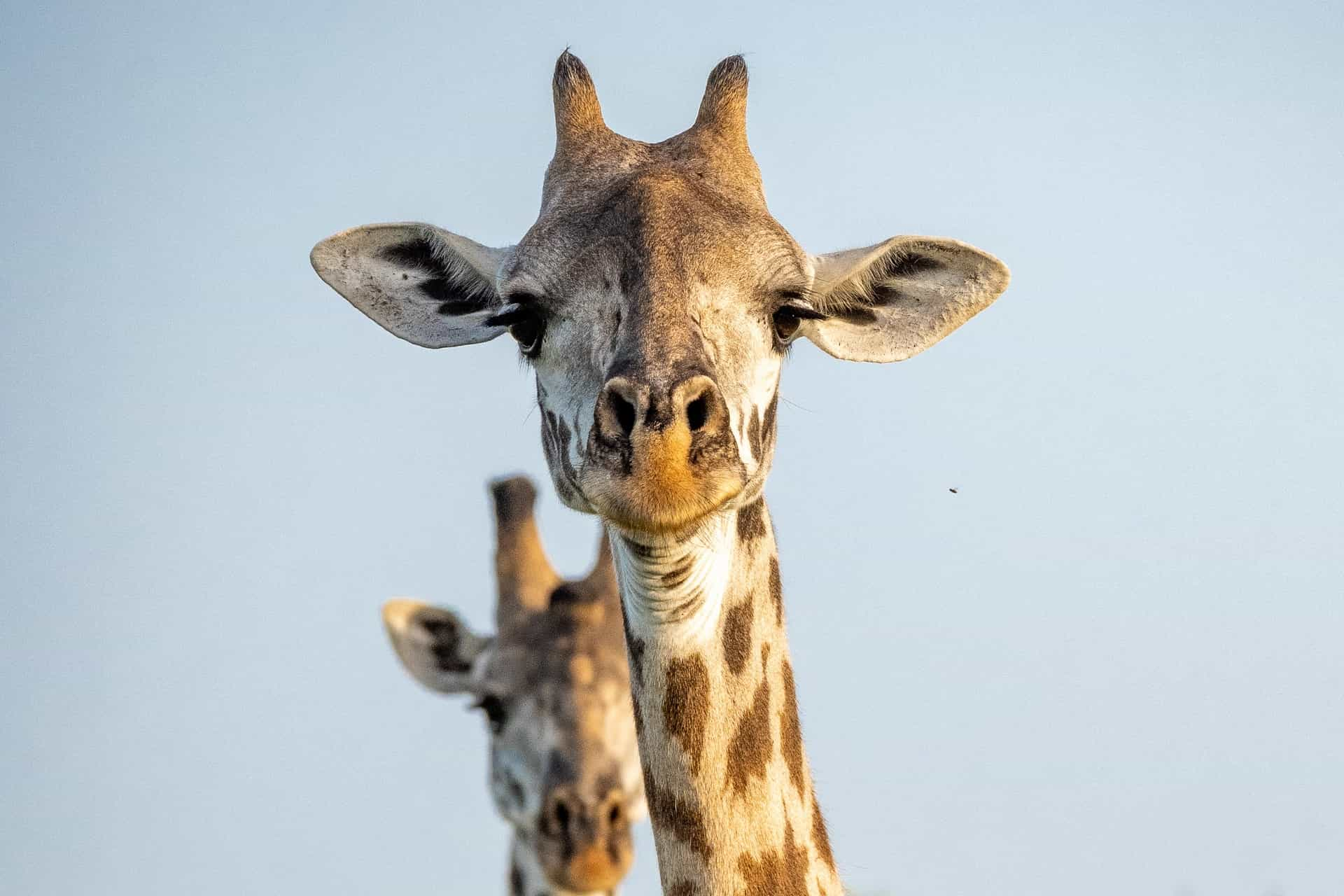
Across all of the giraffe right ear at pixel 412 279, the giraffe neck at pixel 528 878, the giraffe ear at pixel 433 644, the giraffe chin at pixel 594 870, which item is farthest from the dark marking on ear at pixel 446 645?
the giraffe right ear at pixel 412 279

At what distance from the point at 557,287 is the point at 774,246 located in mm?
666

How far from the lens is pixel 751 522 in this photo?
5.46 meters

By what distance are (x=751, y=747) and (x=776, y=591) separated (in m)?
0.57

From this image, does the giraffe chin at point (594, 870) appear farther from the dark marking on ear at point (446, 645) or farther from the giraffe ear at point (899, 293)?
the giraffe ear at point (899, 293)

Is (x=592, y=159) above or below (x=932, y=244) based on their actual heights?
above

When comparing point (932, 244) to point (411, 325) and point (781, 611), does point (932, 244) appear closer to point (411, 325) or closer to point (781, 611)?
point (781, 611)

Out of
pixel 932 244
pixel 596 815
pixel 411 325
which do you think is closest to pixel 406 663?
pixel 596 815

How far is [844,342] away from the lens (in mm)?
5809

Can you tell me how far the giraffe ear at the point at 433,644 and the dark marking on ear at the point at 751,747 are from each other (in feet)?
22.0

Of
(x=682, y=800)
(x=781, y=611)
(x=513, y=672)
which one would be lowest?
(x=682, y=800)

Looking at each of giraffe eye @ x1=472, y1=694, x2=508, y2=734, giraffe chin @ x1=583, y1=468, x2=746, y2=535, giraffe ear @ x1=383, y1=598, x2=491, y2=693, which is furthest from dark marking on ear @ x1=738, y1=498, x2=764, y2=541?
giraffe ear @ x1=383, y1=598, x2=491, y2=693

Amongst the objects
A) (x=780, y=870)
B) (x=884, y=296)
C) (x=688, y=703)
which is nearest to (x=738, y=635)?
(x=688, y=703)

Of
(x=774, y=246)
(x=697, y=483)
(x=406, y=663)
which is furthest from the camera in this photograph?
(x=406, y=663)

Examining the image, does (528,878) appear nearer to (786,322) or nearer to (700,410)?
(786,322)
